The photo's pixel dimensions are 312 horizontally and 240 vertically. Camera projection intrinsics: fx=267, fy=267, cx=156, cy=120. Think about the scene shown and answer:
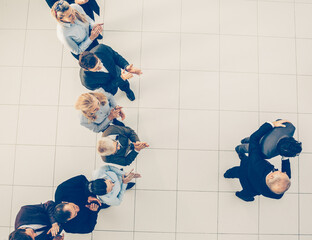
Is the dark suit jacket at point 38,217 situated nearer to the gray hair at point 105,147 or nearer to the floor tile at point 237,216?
the gray hair at point 105,147

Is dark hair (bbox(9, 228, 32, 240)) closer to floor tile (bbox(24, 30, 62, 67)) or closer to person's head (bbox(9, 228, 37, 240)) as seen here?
person's head (bbox(9, 228, 37, 240))

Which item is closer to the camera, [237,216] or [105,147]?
[105,147]

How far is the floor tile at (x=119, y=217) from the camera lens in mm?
3766

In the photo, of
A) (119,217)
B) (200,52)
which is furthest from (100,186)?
(200,52)

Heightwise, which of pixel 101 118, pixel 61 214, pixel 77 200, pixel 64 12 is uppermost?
pixel 64 12

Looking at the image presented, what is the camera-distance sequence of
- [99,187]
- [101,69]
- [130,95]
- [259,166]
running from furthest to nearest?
[130,95] → [101,69] → [259,166] → [99,187]

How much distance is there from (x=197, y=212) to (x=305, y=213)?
5.06 feet

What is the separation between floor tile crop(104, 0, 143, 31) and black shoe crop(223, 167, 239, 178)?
2.50 m

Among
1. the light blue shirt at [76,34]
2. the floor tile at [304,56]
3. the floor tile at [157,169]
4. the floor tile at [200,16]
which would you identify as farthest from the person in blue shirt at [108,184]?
the floor tile at [304,56]

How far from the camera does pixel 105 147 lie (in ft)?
9.02

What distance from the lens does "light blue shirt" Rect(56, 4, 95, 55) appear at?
3162mm

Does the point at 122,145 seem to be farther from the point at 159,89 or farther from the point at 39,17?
the point at 39,17

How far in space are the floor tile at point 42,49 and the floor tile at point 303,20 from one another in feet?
12.1

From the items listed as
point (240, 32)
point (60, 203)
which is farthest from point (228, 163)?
point (60, 203)
